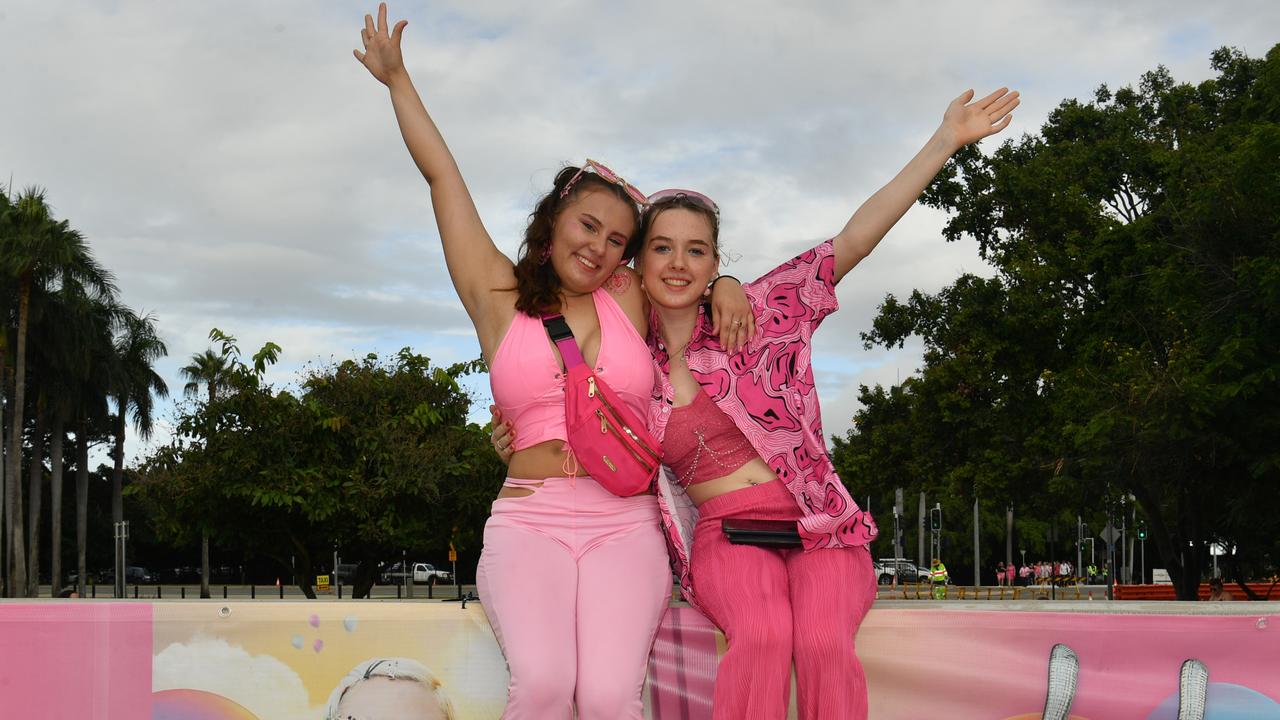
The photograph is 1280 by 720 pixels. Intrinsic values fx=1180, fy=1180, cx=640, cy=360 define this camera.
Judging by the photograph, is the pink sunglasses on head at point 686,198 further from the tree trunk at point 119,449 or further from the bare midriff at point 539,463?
the tree trunk at point 119,449

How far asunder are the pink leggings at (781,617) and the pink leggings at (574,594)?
197 mm

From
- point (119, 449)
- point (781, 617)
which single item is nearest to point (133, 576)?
point (119, 449)

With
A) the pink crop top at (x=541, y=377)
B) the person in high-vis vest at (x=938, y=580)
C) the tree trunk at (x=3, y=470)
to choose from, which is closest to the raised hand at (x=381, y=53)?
the pink crop top at (x=541, y=377)

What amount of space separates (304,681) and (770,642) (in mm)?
1508

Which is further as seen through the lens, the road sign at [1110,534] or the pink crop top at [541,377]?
the road sign at [1110,534]

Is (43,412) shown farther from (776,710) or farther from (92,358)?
(776,710)

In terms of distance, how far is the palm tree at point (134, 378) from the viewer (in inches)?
1804

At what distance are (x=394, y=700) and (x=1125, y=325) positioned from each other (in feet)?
76.8

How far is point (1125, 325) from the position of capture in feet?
80.0

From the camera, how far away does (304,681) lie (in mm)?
3727

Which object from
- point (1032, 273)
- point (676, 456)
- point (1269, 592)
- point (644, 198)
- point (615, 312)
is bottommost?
point (1269, 592)

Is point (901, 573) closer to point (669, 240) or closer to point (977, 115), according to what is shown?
point (977, 115)

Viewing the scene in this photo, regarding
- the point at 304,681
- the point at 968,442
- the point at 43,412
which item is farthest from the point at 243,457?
the point at 43,412

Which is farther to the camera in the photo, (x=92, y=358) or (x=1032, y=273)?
(x=92, y=358)
